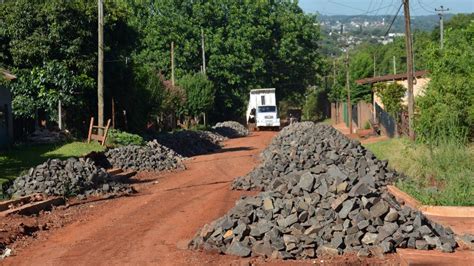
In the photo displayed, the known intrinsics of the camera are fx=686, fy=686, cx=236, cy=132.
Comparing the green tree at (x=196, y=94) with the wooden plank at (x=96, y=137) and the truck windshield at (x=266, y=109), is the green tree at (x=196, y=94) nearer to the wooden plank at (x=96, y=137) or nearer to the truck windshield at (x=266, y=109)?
the truck windshield at (x=266, y=109)

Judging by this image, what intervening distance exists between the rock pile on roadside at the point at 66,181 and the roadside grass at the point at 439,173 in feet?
26.9

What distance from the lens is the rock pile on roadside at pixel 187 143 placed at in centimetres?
3666

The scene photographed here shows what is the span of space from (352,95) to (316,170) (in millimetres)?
52444

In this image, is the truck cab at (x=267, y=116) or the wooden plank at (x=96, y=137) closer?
the wooden plank at (x=96, y=137)

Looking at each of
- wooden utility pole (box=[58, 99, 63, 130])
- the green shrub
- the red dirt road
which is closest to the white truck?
wooden utility pole (box=[58, 99, 63, 130])

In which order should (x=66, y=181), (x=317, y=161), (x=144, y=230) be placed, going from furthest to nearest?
(x=317, y=161), (x=66, y=181), (x=144, y=230)

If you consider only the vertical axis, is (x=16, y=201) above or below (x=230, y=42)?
below

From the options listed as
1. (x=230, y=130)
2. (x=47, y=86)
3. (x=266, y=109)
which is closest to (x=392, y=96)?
(x=230, y=130)

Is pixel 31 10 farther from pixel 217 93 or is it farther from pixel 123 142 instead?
pixel 217 93

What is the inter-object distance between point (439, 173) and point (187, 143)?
913 inches

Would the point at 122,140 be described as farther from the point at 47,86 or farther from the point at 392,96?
the point at 392,96

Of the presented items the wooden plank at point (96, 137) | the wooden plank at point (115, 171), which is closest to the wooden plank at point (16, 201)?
the wooden plank at point (115, 171)

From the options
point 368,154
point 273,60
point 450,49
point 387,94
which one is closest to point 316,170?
point 368,154

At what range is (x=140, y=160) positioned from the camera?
27.7 m
